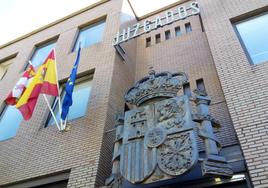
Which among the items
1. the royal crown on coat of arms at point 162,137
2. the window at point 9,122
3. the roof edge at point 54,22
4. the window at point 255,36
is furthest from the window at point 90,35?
the window at point 255,36

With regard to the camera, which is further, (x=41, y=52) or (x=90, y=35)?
(x=41, y=52)

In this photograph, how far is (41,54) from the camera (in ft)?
41.7

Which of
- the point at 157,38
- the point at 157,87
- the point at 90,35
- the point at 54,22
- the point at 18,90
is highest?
the point at 54,22

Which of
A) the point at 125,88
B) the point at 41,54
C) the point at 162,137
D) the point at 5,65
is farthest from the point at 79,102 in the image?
the point at 5,65

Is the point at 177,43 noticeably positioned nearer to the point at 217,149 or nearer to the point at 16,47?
the point at 217,149

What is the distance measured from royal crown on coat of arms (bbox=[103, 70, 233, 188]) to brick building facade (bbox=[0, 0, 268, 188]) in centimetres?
65

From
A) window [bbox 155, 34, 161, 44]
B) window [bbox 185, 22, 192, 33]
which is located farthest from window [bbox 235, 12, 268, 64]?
window [bbox 155, 34, 161, 44]

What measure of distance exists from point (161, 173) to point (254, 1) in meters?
6.39

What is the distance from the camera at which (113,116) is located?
25.2ft

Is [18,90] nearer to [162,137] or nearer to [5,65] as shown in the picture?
[162,137]

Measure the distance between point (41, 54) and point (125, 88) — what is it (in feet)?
18.7

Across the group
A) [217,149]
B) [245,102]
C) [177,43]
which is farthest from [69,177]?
[177,43]

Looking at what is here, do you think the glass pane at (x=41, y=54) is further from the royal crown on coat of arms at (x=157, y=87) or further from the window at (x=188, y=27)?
the royal crown on coat of arms at (x=157, y=87)

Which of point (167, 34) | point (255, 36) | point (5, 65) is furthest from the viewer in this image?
point (5, 65)
